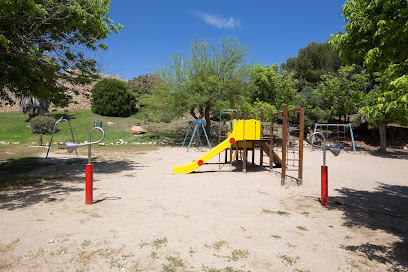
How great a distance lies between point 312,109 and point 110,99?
21189 mm

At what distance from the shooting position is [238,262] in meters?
3.43

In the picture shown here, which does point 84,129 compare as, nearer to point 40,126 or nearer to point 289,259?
point 40,126

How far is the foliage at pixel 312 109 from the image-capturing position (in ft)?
78.3

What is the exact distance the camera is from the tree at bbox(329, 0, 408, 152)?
372 centimetres

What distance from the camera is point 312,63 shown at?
1329 inches

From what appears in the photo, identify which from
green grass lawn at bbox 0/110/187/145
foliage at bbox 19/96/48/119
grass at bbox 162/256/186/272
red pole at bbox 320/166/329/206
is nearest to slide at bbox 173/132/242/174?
red pole at bbox 320/166/329/206

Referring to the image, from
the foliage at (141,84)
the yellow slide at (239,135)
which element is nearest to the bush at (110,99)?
the foliage at (141,84)

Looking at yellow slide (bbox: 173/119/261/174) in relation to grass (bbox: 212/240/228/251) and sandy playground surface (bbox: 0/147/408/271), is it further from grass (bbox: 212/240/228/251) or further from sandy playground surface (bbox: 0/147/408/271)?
grass (bbox: 212/240/228/251)

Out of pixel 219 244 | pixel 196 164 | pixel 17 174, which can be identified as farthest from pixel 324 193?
pixel 17 174

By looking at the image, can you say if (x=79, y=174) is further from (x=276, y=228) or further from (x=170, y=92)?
(x=170, y=92)

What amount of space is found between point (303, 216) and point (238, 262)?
242 centimetres

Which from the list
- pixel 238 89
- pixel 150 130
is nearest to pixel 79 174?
pixel 238 89

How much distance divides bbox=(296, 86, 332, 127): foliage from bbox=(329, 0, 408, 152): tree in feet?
62.6

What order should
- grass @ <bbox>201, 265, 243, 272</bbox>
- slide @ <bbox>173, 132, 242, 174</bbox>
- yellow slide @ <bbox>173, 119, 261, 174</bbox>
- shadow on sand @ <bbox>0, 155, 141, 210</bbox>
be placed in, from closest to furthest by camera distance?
1. grass @ <bbox>201, 265, 243, 272</bbox>
2. shadow on sand @ <bbox>0, 155, 141, 210</bbox>
3. slide @ <bbox>173, 132, 242, 174</bbox>
4. yellow slide @ <bbox>173, 119, 261, 174</bbox>
